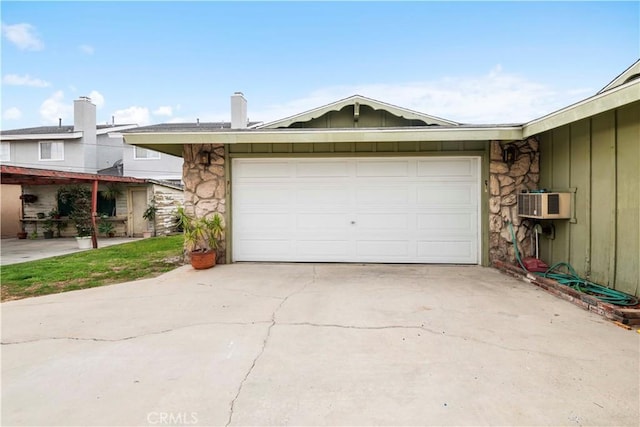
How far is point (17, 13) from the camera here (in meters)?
8.85

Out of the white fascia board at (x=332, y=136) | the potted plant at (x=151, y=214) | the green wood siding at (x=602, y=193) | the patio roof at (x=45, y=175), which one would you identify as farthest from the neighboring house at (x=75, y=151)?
the green wood siding at (x=602, y=193)

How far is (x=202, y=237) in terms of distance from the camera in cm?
646

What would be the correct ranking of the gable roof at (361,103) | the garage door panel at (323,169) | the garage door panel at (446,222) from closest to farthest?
the garage door panel at (446,222), the garage door panel at (323,169), the gable roof at (361,103)

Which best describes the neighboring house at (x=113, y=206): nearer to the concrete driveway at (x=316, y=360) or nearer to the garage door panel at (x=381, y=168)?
the concrete driveway at (x=316, y=360)

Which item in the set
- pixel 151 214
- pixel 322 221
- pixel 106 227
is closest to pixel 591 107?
pixel 322 221

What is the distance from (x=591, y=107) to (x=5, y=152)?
22.4 metres

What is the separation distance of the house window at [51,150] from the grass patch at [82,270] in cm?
1023

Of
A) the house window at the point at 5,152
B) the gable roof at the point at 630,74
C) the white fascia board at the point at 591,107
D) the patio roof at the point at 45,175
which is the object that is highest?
the house window at the point at 5,152

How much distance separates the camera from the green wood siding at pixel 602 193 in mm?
3904

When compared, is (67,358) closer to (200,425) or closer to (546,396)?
(200,425)

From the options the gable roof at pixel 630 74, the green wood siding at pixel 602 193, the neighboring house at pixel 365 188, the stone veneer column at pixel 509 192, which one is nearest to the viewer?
the green wood siding at pixel 602 193

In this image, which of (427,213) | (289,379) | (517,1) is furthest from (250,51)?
(289,379)

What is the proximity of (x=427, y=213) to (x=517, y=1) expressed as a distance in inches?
252

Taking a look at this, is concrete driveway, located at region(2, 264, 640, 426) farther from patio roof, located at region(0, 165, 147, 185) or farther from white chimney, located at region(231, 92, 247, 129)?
white chimney, located at region(231, 92, 247, 129)
